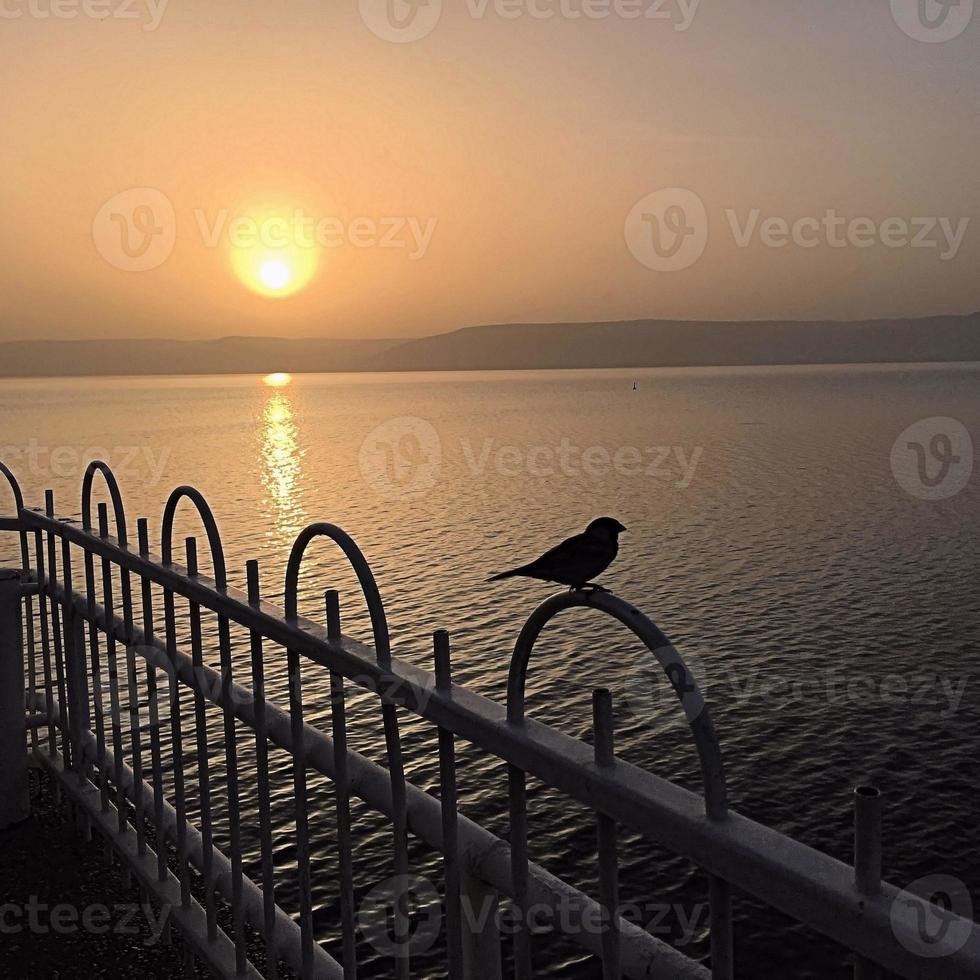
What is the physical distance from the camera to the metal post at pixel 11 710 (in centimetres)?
600

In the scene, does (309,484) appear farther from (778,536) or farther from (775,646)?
(775,646)

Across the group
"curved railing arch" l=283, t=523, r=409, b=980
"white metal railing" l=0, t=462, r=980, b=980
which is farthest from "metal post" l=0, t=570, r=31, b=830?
"curved railing arch" l=283, t=523, r=409, b=980

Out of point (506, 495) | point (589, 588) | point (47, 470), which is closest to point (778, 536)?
point (506, 495)

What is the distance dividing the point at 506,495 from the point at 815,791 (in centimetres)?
4878

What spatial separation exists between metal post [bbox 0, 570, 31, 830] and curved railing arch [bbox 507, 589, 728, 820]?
468 centimetres

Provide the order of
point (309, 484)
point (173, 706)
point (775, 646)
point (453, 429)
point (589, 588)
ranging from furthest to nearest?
point (453, 429) < point (309, 484) < point (775, 646) < point (173, 706) < point (589, 588)

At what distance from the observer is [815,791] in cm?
2106

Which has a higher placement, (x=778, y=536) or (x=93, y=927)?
(x=93, y=927)

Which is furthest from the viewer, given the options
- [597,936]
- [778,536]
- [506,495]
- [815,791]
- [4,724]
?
[506,495]

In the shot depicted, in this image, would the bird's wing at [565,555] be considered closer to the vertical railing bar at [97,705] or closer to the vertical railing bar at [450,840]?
the vertical railing bar at [450,840]
